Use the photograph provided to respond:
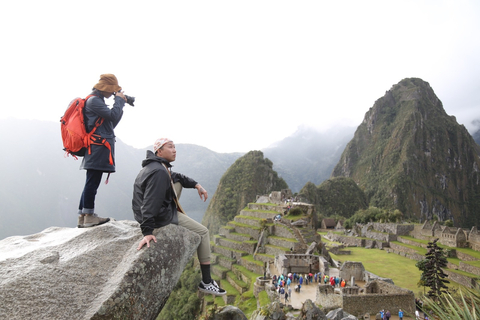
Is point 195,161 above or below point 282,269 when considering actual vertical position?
above

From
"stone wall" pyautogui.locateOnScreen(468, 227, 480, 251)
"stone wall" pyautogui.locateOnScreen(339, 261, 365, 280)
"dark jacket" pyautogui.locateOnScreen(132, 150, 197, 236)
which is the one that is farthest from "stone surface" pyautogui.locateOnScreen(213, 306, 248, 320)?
"stone wall" pyautogui.locateOnScreen(468, 227, 480, 251)

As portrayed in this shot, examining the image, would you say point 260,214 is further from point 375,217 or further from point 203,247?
point 375,217

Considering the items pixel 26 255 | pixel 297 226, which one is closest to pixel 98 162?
pixel 26 255

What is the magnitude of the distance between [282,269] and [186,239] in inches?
676

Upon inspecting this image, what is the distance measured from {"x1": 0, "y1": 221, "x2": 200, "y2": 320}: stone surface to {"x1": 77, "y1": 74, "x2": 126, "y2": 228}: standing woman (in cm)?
39

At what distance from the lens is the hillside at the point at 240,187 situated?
237ft

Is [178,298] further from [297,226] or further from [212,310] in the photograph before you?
[212,310]

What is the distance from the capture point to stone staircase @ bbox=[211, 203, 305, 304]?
77.4ft

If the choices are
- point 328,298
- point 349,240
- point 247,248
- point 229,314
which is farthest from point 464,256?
point 229,314

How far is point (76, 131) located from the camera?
355cm

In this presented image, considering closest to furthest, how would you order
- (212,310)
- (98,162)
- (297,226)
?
(98,162), (212,310), (297,226)

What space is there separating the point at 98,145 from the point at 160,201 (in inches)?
53.3

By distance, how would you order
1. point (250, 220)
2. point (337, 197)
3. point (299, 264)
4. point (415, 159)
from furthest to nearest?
point (415, 159) < point (337, 197) < point (250, 220) < point (299, 264)

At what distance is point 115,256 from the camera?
3023 mm
